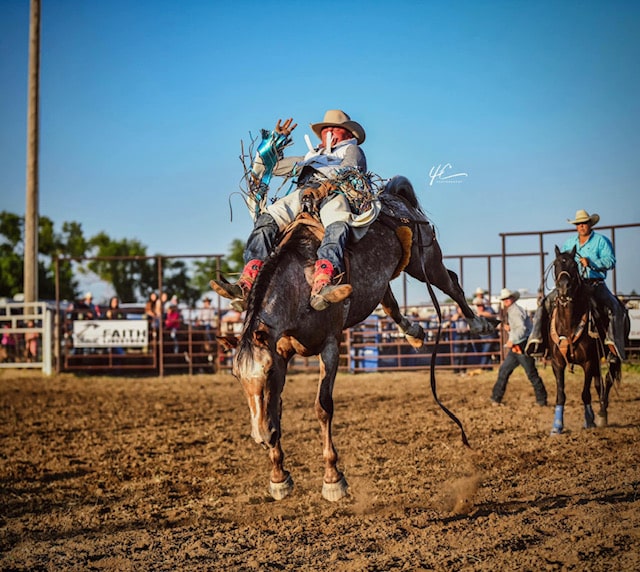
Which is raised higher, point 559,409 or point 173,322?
point 173,322

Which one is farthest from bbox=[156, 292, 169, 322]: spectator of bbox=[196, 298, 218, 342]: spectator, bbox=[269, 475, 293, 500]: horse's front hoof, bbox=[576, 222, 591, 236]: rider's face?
bbox=[269, 475, 293, 500]: horse's front hoof

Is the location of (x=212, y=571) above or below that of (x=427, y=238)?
below

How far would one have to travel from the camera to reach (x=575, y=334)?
8.43m

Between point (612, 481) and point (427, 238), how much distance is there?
2539 millimetres

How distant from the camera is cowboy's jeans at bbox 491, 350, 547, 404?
10203 millimetres

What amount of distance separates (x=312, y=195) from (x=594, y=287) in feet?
15.4

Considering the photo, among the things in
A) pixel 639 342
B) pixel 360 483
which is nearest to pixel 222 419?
pixel 360 483

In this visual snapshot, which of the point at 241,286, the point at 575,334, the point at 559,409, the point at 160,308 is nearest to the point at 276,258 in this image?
the point at 241,286

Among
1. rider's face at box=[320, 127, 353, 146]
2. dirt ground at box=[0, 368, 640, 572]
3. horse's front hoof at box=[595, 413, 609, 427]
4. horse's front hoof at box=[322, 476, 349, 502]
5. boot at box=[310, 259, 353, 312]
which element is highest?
rider's face at box=[320, 127, 353, 146]

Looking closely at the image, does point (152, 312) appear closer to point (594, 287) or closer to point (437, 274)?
point (594, 287)

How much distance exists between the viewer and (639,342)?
14.3m

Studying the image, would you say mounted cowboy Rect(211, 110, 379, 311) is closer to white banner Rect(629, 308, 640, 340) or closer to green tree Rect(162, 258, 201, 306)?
white banner Rect(629, 308, 640, 340)

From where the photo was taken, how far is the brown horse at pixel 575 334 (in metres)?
8.10

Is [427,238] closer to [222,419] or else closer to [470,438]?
[470,438]
